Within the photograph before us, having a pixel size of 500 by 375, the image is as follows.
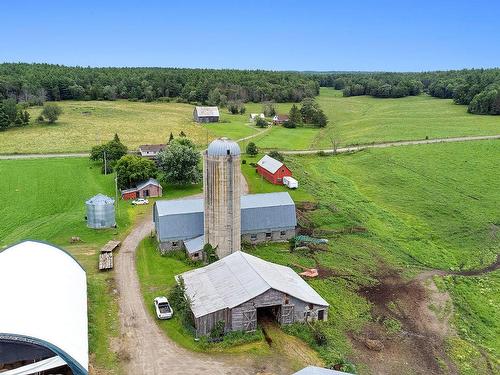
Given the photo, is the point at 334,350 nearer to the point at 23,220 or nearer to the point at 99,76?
the point at 23,220

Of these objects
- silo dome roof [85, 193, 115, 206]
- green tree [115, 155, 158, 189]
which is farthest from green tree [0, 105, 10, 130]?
silo dome roof [85, 193, 115, 206]

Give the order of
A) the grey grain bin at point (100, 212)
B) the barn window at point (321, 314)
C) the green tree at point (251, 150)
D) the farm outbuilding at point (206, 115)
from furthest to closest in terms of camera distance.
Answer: the farm outbuilding at point (206, 115) < the green tree at point (251, 150) < the grey grain bin at point (100, 212) < the barn window at point (321, 314)

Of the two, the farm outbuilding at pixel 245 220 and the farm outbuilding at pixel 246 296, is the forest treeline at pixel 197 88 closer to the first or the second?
the farm outbuilding at pixel 245 220

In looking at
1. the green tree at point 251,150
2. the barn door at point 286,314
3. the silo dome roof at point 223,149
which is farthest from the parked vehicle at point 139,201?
the barn door at point 286,314

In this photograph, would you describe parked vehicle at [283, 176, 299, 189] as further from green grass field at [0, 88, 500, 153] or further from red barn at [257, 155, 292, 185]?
green grass field at [0, 88, 500, 153]

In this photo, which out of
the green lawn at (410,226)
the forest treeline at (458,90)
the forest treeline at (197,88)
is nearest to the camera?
the green lawn at (410,226)

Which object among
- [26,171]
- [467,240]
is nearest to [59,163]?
[26,171]

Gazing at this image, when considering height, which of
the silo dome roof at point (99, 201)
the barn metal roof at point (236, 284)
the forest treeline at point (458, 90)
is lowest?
the barn metal roof at point (236, 284)
